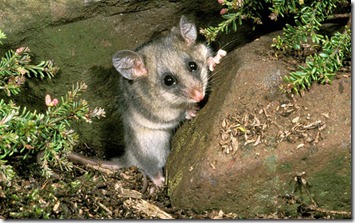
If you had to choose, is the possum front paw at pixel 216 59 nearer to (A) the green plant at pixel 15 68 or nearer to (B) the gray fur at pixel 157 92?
(B) the gray fur at pixel 157 92

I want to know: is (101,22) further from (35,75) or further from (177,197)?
(177,197)

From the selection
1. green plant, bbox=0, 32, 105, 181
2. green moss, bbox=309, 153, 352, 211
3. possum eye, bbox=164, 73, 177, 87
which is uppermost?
green plant, bbox=0, 32, 105, 181

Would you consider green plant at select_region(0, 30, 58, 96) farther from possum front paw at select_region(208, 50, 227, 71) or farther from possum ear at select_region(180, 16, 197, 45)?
possum front paw at select_region(208, 50, 227, 71)

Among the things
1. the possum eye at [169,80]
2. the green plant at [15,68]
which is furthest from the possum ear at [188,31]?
the green plant at [15,68]

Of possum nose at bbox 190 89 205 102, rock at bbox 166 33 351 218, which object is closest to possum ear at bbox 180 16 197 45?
possum nose at bbox 190 89 205 102

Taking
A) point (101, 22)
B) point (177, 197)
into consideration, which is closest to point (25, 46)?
point (101, 22)

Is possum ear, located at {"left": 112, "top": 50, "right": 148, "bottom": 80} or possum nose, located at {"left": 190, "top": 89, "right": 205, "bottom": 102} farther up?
possum ear, located at {"left": 112, "top": 50, "right": 148, "bottom": 80}
